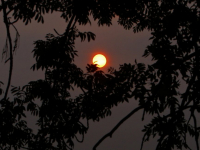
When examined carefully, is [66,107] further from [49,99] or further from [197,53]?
[197,53]

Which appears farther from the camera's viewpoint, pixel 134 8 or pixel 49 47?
pixel 134 8

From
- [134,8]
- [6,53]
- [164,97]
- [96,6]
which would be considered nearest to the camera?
[164,97]

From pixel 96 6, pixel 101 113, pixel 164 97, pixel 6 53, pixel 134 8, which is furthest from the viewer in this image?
pixel 134 8

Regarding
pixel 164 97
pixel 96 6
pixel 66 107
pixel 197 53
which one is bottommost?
pixel 164 97

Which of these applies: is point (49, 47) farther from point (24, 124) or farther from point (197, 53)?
point (197, 53)

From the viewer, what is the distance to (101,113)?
17.1 feet

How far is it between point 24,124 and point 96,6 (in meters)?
2.42

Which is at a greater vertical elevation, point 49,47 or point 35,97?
point 49,47

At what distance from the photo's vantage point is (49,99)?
17.9 feet

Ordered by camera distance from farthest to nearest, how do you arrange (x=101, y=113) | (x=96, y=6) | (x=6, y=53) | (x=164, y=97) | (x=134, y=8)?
(x=134, y=8)
(x=96, y=6)
(x=101, y=113)
(x=6, y=53)
(x=164, y=97)

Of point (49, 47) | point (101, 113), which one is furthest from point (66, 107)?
point (49, 47)

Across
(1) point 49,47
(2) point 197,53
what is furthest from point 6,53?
(2) point 197,53

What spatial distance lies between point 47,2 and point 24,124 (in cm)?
216

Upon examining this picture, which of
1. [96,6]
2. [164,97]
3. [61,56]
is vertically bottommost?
[164,97]
